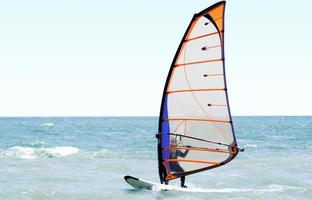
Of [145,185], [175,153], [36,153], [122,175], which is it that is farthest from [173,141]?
[36,153]

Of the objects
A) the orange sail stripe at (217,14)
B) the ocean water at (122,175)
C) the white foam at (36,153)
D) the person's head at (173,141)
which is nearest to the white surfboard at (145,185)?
the ocean water at (122,175)

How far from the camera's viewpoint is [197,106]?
15.2m

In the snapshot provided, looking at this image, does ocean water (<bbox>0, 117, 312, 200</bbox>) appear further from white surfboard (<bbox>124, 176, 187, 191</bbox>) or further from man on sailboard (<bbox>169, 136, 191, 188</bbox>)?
man on sailboard (<bbox>169, 136, 191, 188</bbox>)

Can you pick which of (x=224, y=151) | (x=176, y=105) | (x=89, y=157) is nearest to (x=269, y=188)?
(x=224, y=151)

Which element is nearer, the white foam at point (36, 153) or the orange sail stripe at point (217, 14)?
the orange sail stripe at point (217, 14)

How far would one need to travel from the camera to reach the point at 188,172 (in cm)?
1590

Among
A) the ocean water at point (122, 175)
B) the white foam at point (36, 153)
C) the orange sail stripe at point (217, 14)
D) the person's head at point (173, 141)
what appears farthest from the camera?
the white foam at point (36, 153)

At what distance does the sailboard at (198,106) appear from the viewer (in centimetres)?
1470

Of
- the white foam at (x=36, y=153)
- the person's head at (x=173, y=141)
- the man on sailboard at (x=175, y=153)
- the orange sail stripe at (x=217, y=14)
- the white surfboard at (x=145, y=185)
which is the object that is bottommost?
the white foam at (x=36, y=153)

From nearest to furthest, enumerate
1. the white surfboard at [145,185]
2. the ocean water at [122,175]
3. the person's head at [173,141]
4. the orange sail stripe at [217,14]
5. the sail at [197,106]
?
the orange sail stripe at [217,14]
the sail at [197,106]
the person's head at [173,141]
the white surfboard at [145,185]
the ocean water at [122,175]

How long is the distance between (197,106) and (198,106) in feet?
0.10

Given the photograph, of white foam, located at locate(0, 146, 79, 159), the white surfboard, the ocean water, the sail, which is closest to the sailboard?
the sail

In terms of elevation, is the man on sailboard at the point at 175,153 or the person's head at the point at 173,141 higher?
the person's head at the point at 173,141

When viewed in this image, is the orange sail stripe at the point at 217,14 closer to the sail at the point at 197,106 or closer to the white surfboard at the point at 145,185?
the sail at the point at 197,106
